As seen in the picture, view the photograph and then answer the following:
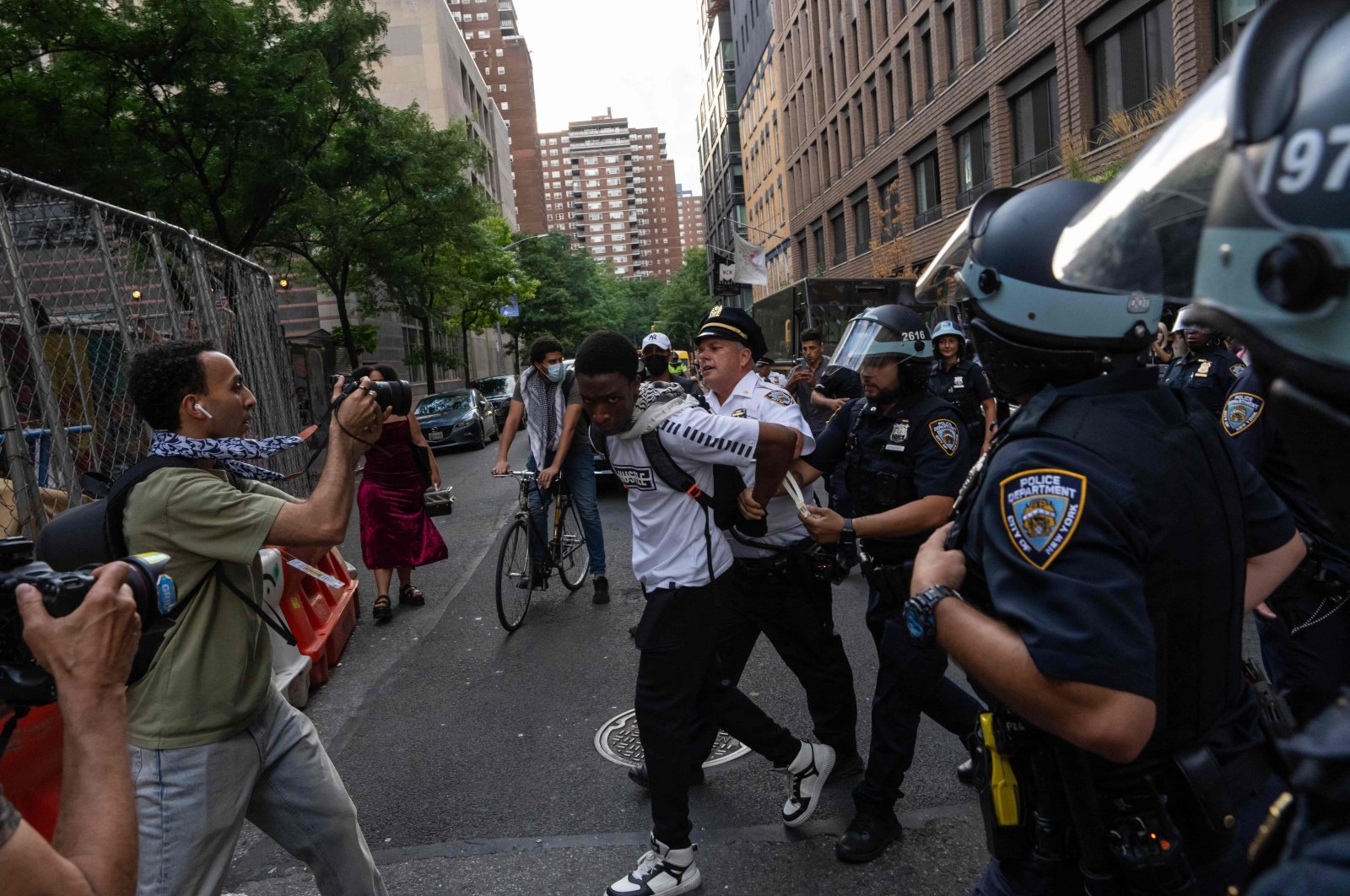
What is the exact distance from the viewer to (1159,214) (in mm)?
1281

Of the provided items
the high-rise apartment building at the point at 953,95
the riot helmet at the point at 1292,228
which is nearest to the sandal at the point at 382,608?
the riot helmet at the point at 1292,228

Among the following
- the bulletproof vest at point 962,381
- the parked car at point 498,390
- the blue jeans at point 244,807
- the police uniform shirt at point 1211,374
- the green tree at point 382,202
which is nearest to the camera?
the blue jeans at point 244,807

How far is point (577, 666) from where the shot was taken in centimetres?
583

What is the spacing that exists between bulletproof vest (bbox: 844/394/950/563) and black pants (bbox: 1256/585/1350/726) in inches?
48.6

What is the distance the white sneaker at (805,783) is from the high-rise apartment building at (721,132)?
63.1 m

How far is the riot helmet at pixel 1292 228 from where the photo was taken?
2.79 ft

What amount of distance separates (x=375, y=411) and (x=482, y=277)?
35.0 m

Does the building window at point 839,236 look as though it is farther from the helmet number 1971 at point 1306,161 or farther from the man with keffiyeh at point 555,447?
the helmet number 1971 at point 1306,161

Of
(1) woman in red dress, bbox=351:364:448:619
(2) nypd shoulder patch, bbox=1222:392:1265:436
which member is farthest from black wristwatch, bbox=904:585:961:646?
(1) woman in red dress, bbox=351:364:448:619

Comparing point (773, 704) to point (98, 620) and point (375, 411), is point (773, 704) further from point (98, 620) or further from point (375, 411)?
point (98, 620)

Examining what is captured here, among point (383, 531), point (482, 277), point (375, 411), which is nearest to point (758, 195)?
point (482, 277)

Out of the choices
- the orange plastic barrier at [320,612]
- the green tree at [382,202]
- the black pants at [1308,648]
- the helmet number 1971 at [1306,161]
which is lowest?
the orange plastic barrier at [320,612]

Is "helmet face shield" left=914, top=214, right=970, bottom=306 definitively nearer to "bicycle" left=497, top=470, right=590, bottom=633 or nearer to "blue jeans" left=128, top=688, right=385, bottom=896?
"blue jeans" left=128, top=688, right=385, bottom=896

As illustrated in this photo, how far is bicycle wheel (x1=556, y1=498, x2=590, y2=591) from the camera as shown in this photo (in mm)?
7523
